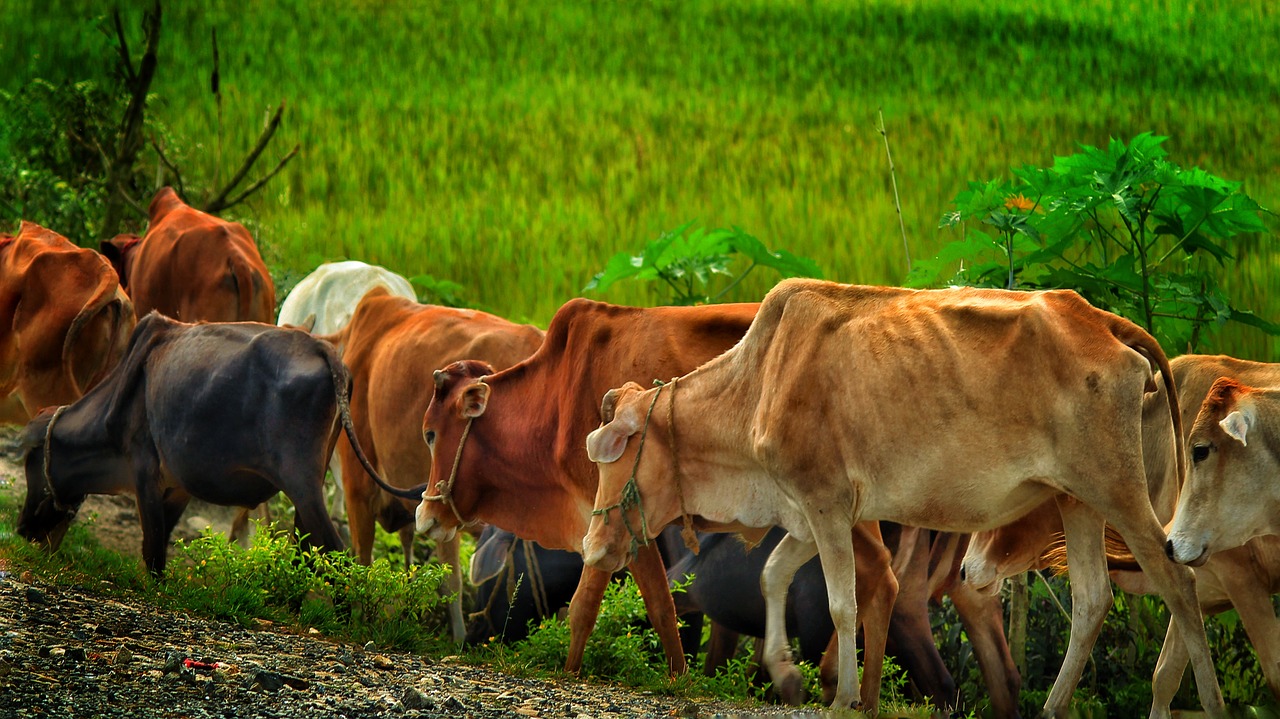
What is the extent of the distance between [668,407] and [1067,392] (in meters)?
1.38

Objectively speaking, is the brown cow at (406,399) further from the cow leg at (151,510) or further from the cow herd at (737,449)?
the cow leg at (151,510)

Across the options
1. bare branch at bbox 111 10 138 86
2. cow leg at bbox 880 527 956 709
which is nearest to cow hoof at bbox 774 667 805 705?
cow leg at bbox 880 527 956 709

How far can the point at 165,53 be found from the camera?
13.3 metres

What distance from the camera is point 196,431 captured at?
231 inches

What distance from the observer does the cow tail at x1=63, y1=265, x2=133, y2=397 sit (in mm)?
6887

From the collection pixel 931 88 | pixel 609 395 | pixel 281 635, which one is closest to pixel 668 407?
pixel 609 395

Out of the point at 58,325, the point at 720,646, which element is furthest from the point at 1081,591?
the point at 58,325

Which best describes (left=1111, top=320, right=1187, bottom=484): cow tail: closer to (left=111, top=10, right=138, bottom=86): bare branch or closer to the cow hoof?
the cow hoof

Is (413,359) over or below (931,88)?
below

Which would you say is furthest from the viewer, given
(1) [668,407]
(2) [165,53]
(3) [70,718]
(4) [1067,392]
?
(2) [165,53]

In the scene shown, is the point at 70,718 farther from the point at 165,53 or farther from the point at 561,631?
the point at 165,53

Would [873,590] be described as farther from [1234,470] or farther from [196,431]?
[196,431]

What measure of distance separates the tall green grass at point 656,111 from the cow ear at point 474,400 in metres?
4.07

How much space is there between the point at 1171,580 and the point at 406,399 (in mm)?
4106
